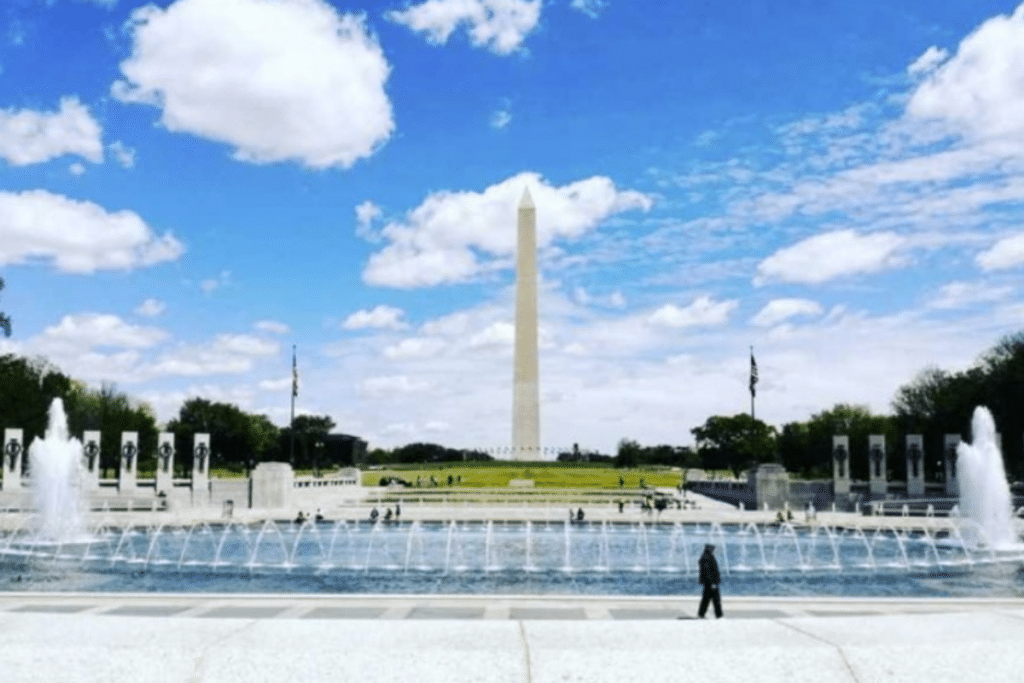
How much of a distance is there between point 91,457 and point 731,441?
89.6 metres

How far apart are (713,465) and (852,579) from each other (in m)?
110

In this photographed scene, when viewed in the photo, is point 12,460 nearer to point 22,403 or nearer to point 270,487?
point 270,487

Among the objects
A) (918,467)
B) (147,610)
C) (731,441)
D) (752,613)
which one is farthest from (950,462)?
(731,441)

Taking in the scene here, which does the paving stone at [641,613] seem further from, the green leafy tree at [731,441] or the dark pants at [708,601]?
the green leafy tree at [731,441]

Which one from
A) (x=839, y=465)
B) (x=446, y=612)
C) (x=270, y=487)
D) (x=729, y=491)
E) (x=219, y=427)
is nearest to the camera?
(x=446, y=612)

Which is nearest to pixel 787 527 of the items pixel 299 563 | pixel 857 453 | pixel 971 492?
pixel 971 492

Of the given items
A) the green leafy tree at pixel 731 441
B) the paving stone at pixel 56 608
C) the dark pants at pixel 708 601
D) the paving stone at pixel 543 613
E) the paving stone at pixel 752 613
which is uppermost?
the green leafy tree at pixel 731 441

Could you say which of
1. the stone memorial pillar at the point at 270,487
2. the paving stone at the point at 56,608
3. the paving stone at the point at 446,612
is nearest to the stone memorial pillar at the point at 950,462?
the stone memorial pillar at the point at 270,487

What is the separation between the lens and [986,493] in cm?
3541

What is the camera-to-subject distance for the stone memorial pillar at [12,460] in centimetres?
5381

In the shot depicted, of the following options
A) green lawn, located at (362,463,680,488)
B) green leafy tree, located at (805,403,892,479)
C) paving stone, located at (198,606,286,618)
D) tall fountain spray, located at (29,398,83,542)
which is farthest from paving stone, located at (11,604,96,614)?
green leafy tree, located at (805,403,892,479)

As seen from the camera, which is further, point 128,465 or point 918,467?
point 128,465

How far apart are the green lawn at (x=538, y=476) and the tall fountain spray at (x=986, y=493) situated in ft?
99.8

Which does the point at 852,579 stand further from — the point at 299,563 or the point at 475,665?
the point at 475,665
